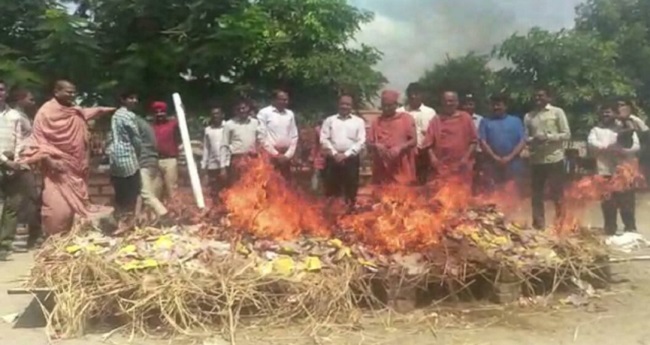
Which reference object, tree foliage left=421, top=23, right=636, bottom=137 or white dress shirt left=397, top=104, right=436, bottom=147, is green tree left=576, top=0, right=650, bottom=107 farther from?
white dress shirt left=397, top=104, right=436, bottom=147

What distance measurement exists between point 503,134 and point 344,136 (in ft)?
5.72

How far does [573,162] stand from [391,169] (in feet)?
12.8

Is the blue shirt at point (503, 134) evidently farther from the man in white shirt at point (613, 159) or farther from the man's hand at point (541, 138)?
the man in white shirt at point (613, 159)

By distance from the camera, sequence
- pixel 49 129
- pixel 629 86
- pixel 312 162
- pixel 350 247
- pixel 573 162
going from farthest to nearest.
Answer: pixel 629 86, pixel 573 162, pixel 312 162, pixel 49 129, pixel 350 247

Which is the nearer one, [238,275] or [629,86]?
[238,275]

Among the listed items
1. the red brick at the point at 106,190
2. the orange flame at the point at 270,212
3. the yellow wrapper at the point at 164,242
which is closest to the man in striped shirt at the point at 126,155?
the orange flame at the point at 270,212

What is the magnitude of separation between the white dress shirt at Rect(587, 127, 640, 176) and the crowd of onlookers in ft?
Result: 0.04

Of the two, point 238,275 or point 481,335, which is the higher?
point 238,275

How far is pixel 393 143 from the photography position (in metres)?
8.42

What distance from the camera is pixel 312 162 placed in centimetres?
1030

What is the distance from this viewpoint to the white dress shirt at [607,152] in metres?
9.13

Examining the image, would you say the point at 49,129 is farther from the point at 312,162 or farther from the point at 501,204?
the point at 501,204

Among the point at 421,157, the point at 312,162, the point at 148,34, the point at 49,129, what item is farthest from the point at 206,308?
the point at 148,34

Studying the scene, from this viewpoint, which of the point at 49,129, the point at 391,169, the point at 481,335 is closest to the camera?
the point at 481,335
